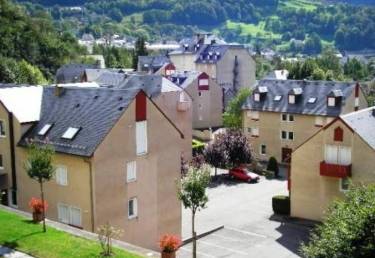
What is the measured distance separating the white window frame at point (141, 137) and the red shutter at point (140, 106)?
0.32 m

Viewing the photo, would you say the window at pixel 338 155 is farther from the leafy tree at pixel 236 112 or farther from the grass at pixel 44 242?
the leafy tree at pixel 236 112

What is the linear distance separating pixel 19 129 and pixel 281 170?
33667 millimetres

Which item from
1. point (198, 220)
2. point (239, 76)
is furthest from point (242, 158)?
point (239, 76)

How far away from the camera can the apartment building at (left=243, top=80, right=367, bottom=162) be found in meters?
57.8

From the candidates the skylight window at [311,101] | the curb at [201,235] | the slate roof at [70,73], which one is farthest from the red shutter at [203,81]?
the curb at [201,235]

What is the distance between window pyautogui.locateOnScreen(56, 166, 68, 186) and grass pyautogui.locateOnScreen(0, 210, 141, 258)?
4.67m

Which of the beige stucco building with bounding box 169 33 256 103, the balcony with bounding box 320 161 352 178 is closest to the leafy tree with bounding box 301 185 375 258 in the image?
the balcony with bounding box 320 161 352 178

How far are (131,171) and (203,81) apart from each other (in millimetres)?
53329

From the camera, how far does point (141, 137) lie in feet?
104

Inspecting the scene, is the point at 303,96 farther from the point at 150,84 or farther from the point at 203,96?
the point at 203,96

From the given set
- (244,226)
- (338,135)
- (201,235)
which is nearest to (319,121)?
(338,135)

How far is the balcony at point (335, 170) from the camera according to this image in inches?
1474

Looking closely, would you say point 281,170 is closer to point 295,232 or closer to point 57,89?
point 295,232

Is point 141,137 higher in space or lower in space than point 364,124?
higher
